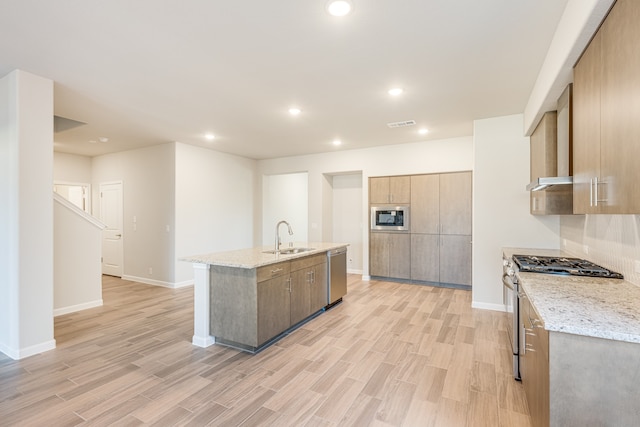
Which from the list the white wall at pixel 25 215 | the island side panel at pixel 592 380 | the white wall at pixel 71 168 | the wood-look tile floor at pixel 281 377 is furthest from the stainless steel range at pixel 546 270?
the white wall at pixel 71 168

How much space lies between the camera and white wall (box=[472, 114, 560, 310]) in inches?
160

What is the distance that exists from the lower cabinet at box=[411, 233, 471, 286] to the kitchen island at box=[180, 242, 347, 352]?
120 inches

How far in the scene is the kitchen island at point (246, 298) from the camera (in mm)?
2988

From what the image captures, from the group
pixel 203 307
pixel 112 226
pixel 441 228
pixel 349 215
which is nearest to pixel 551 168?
pixel 441 228

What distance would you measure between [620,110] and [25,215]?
4.57 m

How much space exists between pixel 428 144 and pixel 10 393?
20.2ft

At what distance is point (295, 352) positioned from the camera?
10.00ft

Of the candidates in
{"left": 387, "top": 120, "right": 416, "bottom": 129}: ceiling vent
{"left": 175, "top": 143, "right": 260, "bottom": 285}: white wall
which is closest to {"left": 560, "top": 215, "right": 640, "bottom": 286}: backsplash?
{"left": 387, "top": 120, "right": 416, "bottom": 129}: ceiling vent

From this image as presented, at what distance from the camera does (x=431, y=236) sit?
574 centimetres

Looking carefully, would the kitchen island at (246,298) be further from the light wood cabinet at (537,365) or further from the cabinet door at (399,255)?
the cabinet door at (399,255)

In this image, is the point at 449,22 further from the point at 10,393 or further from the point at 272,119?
the point at 10,393

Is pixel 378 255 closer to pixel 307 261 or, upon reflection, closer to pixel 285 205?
pixel 307 261

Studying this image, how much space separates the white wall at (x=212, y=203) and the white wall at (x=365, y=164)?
752 mm

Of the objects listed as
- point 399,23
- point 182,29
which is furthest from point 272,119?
point 399,23
